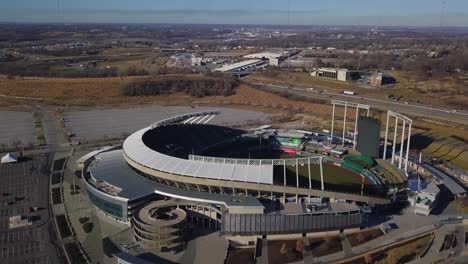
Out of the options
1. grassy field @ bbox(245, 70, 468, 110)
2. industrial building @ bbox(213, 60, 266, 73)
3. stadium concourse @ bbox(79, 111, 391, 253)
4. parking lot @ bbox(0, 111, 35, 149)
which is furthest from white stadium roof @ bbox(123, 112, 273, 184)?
industrial building @ bbox(213, 60, 266, 73)

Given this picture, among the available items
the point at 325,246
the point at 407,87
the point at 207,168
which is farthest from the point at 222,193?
the point at 407,87

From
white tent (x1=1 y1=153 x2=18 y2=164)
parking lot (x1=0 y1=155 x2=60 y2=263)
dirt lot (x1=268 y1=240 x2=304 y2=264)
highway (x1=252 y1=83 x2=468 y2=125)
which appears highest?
highway (x1=252 y1=83 x2=468 y2=125)

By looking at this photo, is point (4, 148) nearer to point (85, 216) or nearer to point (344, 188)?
point (85, 216)

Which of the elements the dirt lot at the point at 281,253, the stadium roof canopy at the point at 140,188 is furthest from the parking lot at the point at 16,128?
the dirt lot at the point at 281,253

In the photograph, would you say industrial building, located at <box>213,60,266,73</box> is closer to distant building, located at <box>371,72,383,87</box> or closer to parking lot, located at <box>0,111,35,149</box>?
distant building, located at <box>371,72,383,87</box>

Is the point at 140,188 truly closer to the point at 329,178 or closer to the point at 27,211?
the point at 27,211

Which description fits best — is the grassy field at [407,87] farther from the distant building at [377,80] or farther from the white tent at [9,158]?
the white tent at [9,158]

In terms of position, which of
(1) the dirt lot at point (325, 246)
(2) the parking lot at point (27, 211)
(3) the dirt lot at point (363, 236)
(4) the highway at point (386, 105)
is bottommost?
(2) the parking lot at point (27, 211)
